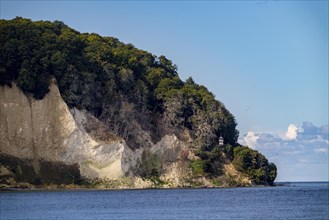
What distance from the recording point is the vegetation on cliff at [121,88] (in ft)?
315

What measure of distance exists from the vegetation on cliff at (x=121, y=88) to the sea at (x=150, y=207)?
60.2 feet

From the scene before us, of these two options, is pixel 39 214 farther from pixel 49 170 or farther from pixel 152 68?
pixel 152 68

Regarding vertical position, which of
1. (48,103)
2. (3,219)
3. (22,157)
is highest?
(48,103)

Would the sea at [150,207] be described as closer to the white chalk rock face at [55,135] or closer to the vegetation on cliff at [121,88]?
the white chalk rock face at [55,135]

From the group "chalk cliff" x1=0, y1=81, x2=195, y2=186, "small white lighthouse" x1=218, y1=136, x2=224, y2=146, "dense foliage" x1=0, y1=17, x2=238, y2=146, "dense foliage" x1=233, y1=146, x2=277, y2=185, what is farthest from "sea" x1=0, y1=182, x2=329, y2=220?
"small white lighthouse" x1=218, y1=136, x2=224, y2=146

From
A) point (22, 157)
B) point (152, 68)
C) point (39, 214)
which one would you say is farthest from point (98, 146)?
point (39, 214)

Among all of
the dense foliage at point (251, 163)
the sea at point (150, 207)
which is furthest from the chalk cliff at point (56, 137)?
the dense foliage at point (251, 163)

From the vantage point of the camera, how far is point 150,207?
66312mm

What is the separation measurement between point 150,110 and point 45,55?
2096cm

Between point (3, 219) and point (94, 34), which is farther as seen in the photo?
point (94, 34)

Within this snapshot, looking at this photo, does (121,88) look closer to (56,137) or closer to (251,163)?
(56,137)

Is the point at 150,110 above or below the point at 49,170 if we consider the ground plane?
above

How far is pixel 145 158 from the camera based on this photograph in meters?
103

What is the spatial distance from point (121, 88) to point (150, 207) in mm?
41466
